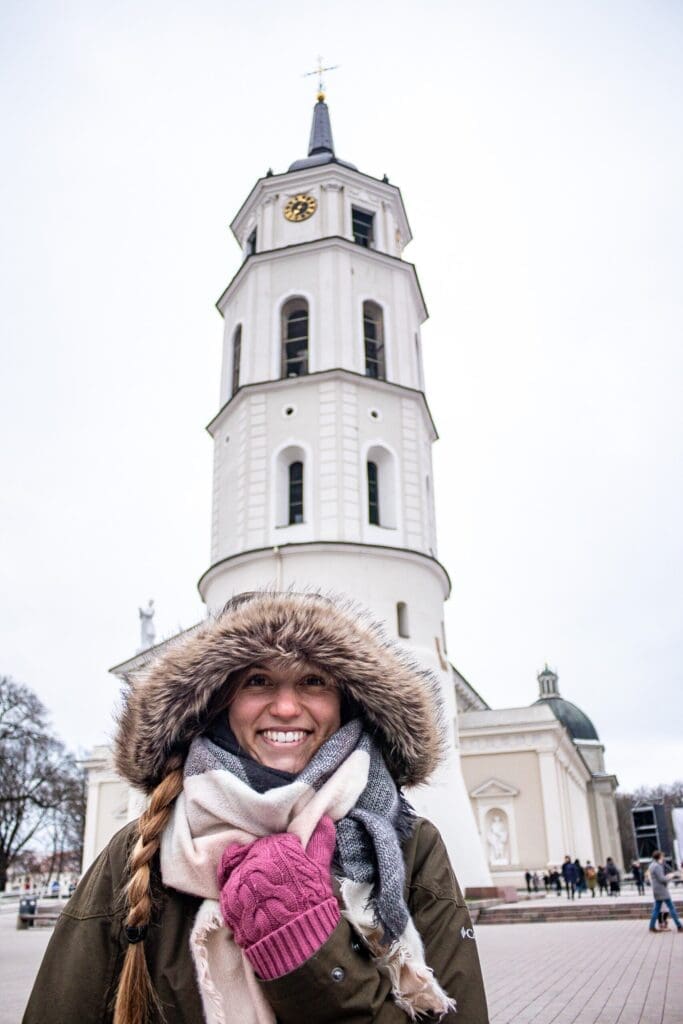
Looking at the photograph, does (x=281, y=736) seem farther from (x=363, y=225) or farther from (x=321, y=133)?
(x=321, y=133)

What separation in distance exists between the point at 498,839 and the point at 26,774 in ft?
79.3

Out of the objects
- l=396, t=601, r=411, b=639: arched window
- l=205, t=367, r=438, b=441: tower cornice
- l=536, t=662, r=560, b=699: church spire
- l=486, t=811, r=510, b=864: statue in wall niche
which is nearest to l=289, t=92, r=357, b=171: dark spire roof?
l=205, t=367, r=438, b=441: tower cornice

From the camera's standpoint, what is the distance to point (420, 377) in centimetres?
Result: 2447

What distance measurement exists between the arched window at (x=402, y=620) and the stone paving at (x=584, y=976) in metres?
6.64

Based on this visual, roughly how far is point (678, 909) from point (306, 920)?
19491 mm

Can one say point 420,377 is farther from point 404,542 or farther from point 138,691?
point 138,691

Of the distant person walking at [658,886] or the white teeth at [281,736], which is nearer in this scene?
the white teeth at [281,736]

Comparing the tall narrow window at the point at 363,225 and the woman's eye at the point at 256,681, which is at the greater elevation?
the tall narrow window at the point at 363,225

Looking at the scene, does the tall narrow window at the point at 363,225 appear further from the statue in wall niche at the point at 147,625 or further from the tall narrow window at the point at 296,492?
the statue in wall niche at the point at 147,625

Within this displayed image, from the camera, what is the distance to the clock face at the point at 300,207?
997 inches

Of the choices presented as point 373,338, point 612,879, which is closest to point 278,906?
point 373,338

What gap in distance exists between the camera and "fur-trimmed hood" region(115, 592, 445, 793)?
2.73 meters

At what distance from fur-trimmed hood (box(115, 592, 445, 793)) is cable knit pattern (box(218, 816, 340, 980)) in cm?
60

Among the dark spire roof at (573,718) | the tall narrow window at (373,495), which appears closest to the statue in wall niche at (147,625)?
the tall narrow window at (373,495)
